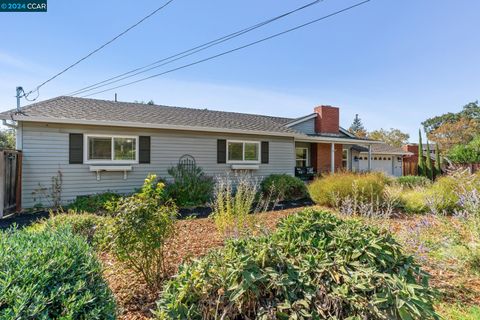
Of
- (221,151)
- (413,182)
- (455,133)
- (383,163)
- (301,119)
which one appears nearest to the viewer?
(221,151)

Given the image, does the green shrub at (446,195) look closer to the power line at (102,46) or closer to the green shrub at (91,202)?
the green shrub at (91,202)

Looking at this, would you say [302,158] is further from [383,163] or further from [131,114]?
[383,163]

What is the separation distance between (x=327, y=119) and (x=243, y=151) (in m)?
7.82

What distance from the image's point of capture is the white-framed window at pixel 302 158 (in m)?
16.1

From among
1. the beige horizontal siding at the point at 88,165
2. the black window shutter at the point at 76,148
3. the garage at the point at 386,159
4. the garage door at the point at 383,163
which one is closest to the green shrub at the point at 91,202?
the beige horizontal siding at the point at 88,165

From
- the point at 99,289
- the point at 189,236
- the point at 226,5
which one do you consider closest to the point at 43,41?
the point at 226,5

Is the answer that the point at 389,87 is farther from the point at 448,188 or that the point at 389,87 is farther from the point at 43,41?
the point at 43,41

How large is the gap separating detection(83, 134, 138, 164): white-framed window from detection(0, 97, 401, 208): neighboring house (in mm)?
30

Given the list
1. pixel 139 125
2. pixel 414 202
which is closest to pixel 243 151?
pixel 139 125

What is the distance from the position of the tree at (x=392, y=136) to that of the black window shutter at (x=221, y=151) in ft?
123

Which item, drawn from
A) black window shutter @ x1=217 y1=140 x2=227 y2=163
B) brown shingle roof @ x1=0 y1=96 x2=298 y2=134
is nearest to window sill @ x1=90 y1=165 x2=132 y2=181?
brown shingle roof @ x1=0 y1=96 x2=298 y2=134

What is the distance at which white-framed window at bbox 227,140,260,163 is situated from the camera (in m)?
12.0

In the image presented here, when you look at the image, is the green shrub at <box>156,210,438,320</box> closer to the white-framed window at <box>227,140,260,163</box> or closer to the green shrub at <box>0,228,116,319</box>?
the green shrub at <box>0,228,116,319</box>

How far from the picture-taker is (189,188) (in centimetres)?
949
